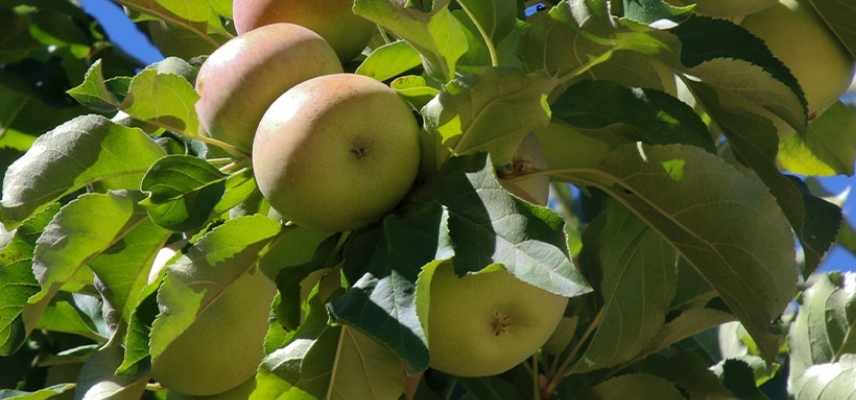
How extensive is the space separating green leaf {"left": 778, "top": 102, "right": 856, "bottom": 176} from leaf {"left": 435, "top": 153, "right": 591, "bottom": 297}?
77 centimetres

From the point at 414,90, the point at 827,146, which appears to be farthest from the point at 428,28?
the point at 827,146

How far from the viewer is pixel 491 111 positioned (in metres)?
1.37

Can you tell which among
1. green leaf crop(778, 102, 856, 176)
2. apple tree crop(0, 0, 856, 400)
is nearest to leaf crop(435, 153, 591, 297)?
apple tree crop(0, 0, 856, 400)

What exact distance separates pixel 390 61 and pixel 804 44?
584 millimetres

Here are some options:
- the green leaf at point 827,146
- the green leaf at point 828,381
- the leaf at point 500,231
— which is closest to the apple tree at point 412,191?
the leaf at point 500,231

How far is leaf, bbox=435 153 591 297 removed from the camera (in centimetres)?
122

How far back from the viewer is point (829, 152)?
195cm

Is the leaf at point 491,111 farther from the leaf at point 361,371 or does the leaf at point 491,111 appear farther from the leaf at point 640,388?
the leaf at point 640,388

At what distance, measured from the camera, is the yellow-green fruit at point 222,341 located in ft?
5.11

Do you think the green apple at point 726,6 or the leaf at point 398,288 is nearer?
the leaf at point 398,288

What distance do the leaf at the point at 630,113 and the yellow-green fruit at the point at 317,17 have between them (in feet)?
0.91

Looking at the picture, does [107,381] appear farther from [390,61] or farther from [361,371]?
[390,61]

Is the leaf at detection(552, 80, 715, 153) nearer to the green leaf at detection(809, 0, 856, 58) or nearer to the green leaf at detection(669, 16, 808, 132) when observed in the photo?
the green leaf at detection(669, 16, 808, 132)

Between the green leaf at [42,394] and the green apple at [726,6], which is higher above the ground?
the green apple at [726,6]
